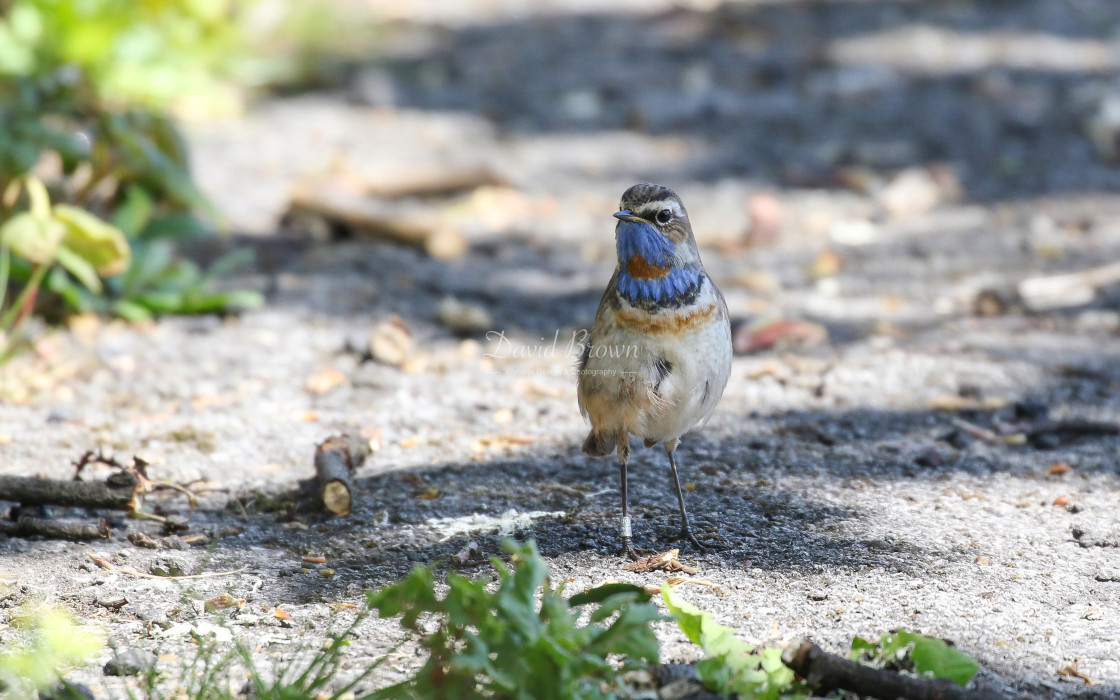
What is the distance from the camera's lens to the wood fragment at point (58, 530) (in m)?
3.38

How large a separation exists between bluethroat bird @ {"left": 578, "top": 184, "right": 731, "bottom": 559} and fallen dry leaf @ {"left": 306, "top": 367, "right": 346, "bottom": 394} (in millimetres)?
1522

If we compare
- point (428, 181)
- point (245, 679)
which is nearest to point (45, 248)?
point (428, 181)

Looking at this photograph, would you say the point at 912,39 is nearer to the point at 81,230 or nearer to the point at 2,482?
the point at 81,230

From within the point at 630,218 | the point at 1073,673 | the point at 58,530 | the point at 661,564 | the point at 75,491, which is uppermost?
the point at 630,218

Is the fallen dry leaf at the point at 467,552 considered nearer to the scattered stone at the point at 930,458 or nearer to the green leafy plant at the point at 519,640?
the green leafy plant at the point at 519,640

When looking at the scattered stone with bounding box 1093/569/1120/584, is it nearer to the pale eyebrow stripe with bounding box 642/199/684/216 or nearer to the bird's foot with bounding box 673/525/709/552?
the bird's foot with bounding box 673/525/709/552

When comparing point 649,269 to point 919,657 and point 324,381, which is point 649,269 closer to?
point 919,657

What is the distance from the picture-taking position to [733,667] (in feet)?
8.32

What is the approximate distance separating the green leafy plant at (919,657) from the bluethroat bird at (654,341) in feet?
2.76

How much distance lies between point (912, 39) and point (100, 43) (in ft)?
21.0

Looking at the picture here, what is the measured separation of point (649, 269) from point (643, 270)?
0.02m

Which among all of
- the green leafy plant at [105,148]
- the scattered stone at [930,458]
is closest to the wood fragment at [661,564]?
the scattered stone at [930,458]

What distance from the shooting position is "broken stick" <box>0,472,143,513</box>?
339 centimetres

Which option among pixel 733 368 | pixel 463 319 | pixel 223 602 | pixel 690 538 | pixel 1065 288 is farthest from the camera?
pixel 1065 288
